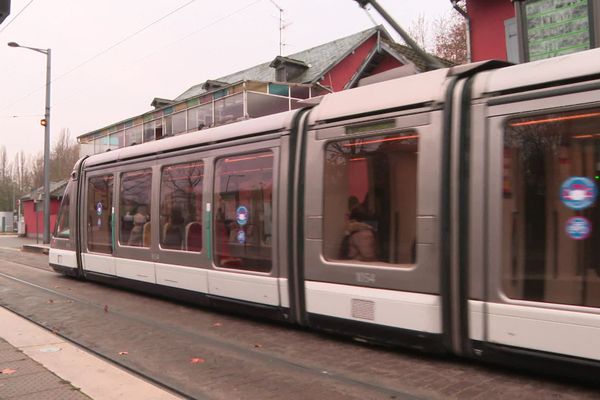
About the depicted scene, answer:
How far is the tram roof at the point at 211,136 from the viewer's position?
21.8 feet

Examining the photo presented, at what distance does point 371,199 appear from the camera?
559 centimetres

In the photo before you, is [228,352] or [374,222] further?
[228,352]

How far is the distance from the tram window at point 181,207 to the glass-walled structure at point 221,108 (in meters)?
10.6

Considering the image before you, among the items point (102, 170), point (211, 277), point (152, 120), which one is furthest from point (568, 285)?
point (152, 120)

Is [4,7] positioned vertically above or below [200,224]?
above

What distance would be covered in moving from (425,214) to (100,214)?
7.73 meters

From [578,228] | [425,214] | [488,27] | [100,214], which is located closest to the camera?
[578,228]

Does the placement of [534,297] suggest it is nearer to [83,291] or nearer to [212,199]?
[212,199]

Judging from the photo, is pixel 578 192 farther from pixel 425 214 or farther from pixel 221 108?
pixel 221 108


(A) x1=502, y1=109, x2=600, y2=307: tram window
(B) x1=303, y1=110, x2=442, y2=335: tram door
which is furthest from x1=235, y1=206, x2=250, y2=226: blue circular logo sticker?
(A) x1=502, y1=109, x2=600, y2=307: tram window

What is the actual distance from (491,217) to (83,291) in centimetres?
857

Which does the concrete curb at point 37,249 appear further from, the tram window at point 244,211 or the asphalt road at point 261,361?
the tram window at point 244,211

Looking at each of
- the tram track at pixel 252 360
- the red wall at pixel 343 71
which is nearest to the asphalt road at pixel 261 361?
the tram track at pixel 252 360

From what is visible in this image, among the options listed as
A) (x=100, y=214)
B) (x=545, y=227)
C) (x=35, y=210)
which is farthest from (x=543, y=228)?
(x=35, y=210)
